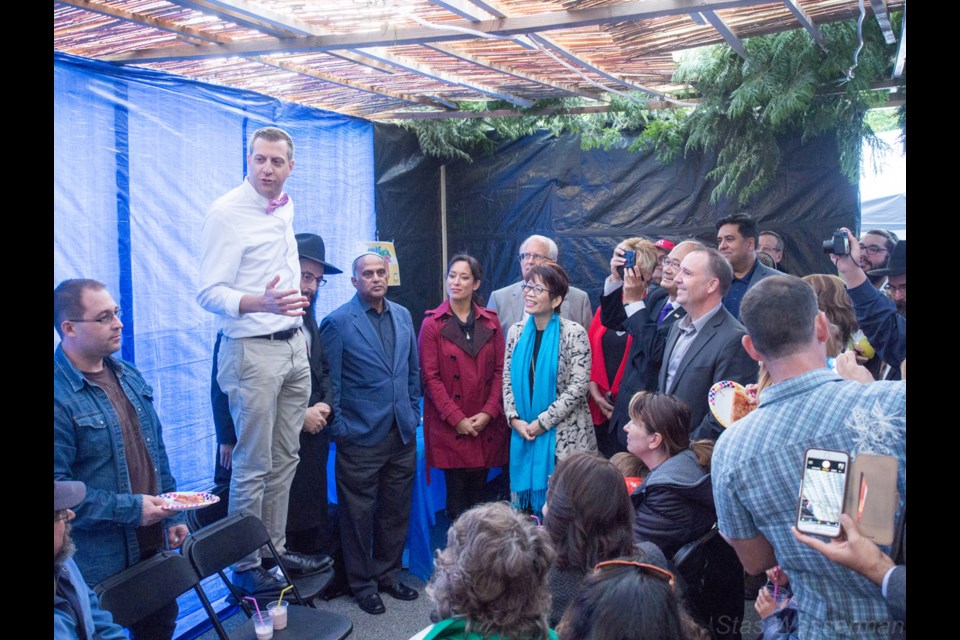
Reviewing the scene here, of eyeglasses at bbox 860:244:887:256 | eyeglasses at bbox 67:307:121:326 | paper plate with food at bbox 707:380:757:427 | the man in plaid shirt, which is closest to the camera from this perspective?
the man in plaid shirt

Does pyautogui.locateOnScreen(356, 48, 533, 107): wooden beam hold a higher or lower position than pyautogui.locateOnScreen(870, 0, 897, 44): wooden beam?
higher

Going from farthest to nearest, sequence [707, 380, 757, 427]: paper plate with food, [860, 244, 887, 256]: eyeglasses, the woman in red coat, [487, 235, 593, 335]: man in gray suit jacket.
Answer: [487, 235, 593, 335]: man in gray suit jacket < the woman in red coat < [860, 244, 887, 256]: eyeglasses < [707, 380, 757, 427]: paper plate with food

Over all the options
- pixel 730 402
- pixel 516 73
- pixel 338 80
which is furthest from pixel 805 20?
pixel 338 80

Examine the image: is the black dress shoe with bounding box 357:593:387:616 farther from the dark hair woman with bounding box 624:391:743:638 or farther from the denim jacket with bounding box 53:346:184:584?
the dark hair woman with bounding box 624:391:743:638

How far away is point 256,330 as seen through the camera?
3350 mm

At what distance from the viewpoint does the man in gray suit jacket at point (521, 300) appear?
4.91 metres

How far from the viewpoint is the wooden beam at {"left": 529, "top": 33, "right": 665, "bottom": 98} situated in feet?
11.8

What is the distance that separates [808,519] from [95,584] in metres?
2.27

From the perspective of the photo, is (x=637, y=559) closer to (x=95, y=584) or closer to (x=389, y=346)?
(x=95, y=584)

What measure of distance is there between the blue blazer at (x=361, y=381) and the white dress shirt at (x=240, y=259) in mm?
590

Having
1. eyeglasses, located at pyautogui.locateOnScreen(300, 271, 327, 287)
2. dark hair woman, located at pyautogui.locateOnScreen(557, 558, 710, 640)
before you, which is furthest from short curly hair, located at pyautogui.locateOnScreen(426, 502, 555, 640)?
eyeglasses, located at pyautogui.locateOnScreen(300, 271, 327, 287)

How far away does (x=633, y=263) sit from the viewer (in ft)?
14.0

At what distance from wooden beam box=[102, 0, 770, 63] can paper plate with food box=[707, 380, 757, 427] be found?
153 cm
